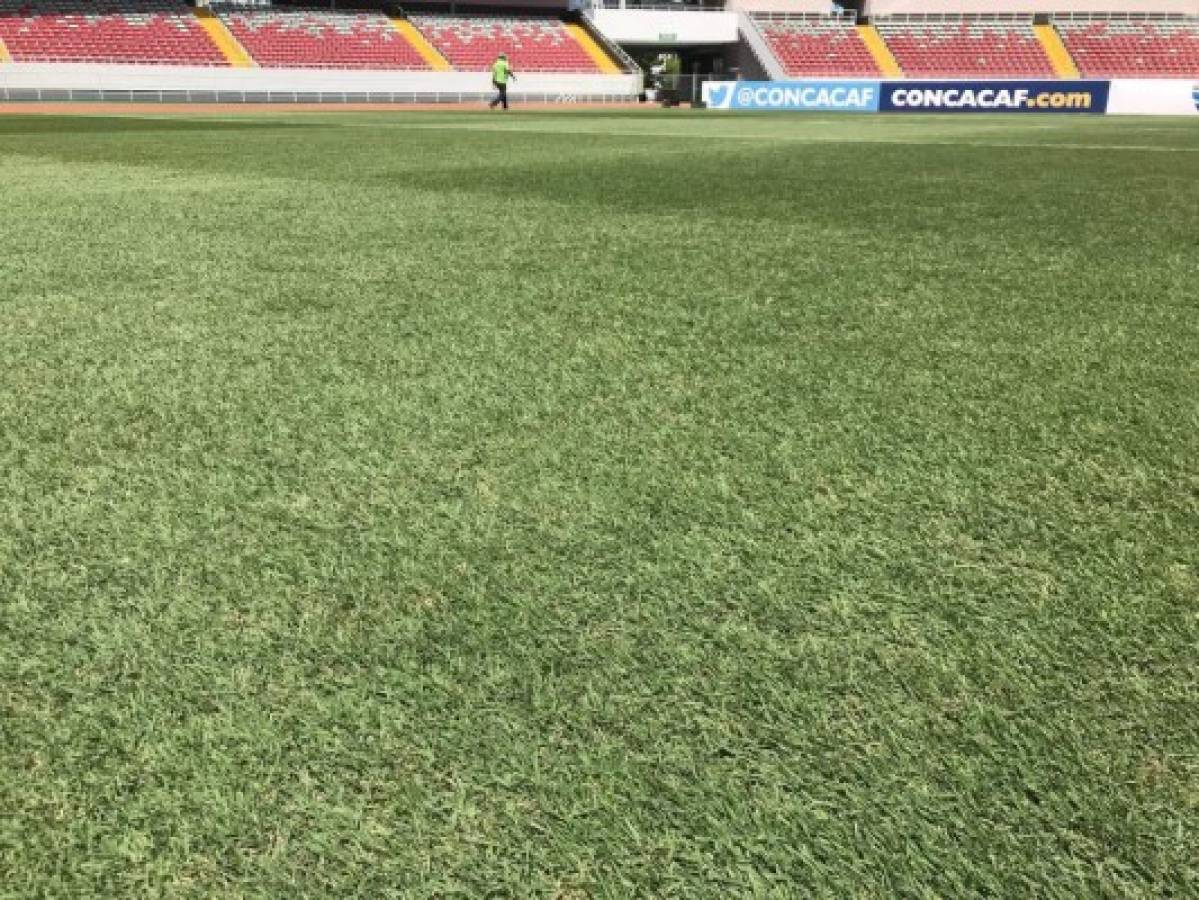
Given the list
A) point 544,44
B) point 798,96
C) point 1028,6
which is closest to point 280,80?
point 544,44

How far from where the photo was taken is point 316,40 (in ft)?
101

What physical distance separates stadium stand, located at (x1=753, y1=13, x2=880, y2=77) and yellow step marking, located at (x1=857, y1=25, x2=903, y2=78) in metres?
0.19

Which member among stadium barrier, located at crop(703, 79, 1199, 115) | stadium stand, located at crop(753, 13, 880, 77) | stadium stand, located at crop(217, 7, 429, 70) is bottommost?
stadium barrier, located at crop(703, 79, 1199, 115)

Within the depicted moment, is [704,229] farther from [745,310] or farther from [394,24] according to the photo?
[394,24]

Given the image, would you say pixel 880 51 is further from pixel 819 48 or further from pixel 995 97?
pixel 995 97

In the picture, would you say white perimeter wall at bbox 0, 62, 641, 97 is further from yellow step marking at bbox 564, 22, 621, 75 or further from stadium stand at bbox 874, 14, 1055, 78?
stadium stand at bbox 874, 14, 1055, 78

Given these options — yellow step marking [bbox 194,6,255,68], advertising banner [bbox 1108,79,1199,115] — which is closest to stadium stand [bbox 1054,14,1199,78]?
advertising banner [bbox 1108,79,1199,115]

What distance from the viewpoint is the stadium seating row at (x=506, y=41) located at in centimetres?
2783

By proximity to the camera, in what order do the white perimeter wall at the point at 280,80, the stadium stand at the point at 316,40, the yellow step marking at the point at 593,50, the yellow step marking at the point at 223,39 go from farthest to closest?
the yellow step marking at the point at 593,50, the stadium stand at the point at 316,40, the yellow step marking at the point at 223,39, the white perimeter wall at the point at 280,80

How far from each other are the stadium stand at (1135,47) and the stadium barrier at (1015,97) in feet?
29.7

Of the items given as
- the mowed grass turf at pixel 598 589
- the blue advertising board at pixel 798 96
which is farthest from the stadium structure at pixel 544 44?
the mowed grass turf at pixel 598 589

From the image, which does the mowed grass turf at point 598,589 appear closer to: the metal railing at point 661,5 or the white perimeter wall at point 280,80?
the white perimeter wall at point 280,80

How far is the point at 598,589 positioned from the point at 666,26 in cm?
4166

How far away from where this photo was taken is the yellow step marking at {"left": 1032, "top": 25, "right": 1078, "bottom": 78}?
3575 centimetres
